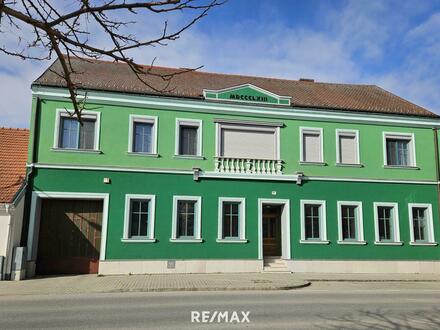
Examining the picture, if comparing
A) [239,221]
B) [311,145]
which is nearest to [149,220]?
[239,221]

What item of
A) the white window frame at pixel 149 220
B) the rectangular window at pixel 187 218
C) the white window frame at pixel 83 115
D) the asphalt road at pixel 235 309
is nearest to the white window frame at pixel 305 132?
the rectangular window at pixel 187 218

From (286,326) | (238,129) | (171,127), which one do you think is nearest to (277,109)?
(238,129)

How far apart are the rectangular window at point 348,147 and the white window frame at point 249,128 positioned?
10.1ft

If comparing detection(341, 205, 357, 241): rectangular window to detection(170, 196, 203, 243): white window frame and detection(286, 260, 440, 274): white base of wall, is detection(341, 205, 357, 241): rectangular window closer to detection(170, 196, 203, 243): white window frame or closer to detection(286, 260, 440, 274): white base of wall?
detection(286, 260, 440, 274): white base of wall

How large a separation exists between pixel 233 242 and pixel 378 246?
6857 millimetres

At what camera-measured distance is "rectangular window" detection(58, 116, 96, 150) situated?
55.4 feet

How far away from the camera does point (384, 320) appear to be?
8.44m

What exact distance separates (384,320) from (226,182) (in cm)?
1018

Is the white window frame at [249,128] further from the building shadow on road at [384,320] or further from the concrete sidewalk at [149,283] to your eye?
the building shadow on road at [384,320]

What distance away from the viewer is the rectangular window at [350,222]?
1852 centimetres

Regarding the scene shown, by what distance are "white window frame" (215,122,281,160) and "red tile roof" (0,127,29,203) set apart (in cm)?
820

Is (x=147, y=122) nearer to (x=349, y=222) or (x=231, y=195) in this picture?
(x=231, y=195)

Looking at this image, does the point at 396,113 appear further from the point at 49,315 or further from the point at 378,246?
the point at 49,315

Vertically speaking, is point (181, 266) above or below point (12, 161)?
below
